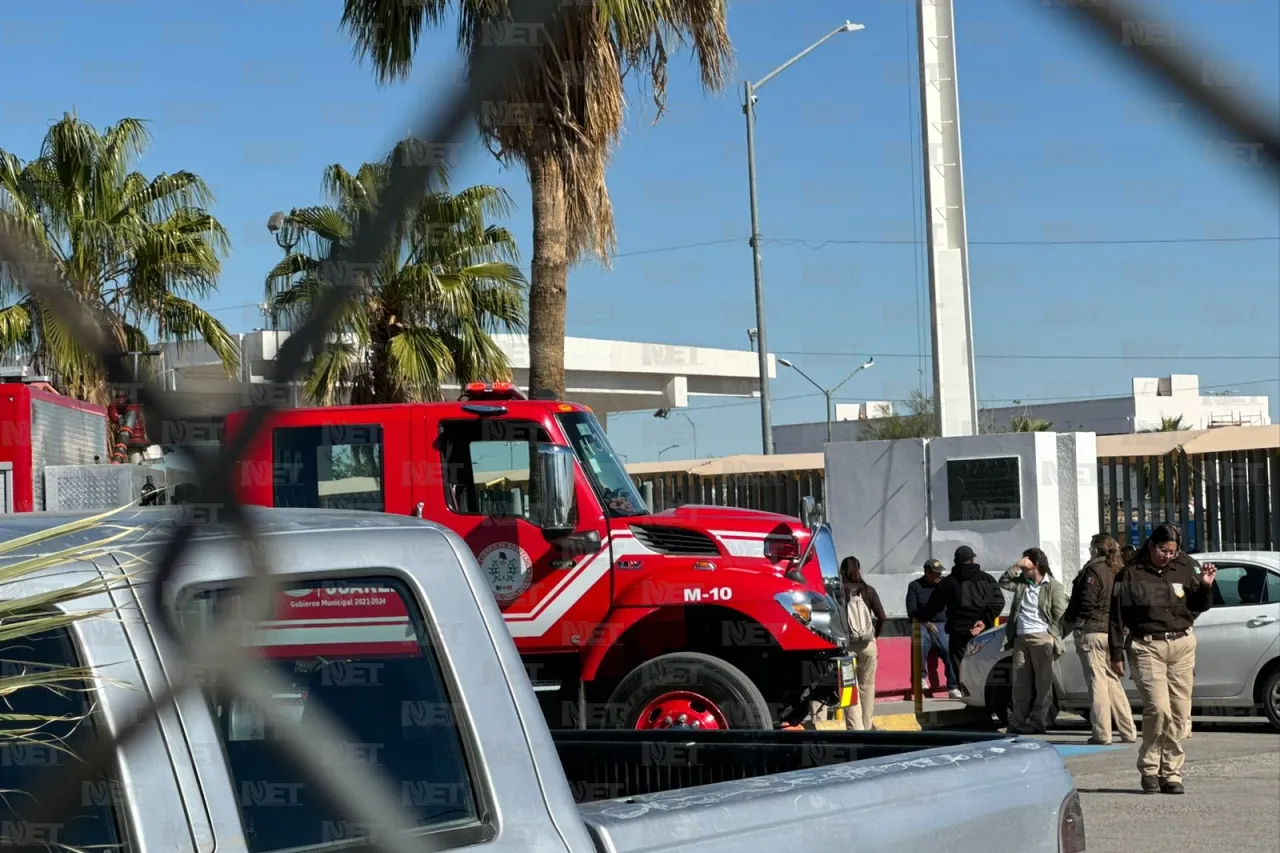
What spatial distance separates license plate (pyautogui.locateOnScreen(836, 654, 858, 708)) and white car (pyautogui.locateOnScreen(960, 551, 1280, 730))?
3990 millimetres

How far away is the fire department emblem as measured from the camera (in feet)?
32.9

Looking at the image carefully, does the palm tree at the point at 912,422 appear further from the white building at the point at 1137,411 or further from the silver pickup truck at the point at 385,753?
the silver pickup truck at the point at 385,753

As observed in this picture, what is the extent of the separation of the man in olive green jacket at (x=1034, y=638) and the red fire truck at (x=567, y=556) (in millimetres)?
4017

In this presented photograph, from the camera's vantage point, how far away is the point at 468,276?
19.9 m

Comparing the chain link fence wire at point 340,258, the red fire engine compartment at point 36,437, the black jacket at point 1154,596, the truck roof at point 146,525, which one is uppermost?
the red fire engine compartment at point 36,437

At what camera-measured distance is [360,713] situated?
8.31ft

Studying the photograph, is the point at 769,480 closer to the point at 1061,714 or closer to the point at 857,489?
the point at 857,489

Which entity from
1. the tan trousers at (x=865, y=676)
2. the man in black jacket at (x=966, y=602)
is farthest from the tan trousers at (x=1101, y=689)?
the man in black jacket at (x=966, y=602)

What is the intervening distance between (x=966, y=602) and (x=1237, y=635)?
3005 mm

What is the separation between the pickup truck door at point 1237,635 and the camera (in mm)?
13672

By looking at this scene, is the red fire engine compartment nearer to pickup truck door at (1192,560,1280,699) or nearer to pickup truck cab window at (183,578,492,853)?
pickup truck cab window at (183,578,492,853)

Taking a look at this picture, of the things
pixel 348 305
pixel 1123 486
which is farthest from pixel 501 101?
pixel 1123 486

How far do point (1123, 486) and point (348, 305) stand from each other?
75.4 feet

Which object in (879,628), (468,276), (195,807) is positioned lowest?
(879,628)
